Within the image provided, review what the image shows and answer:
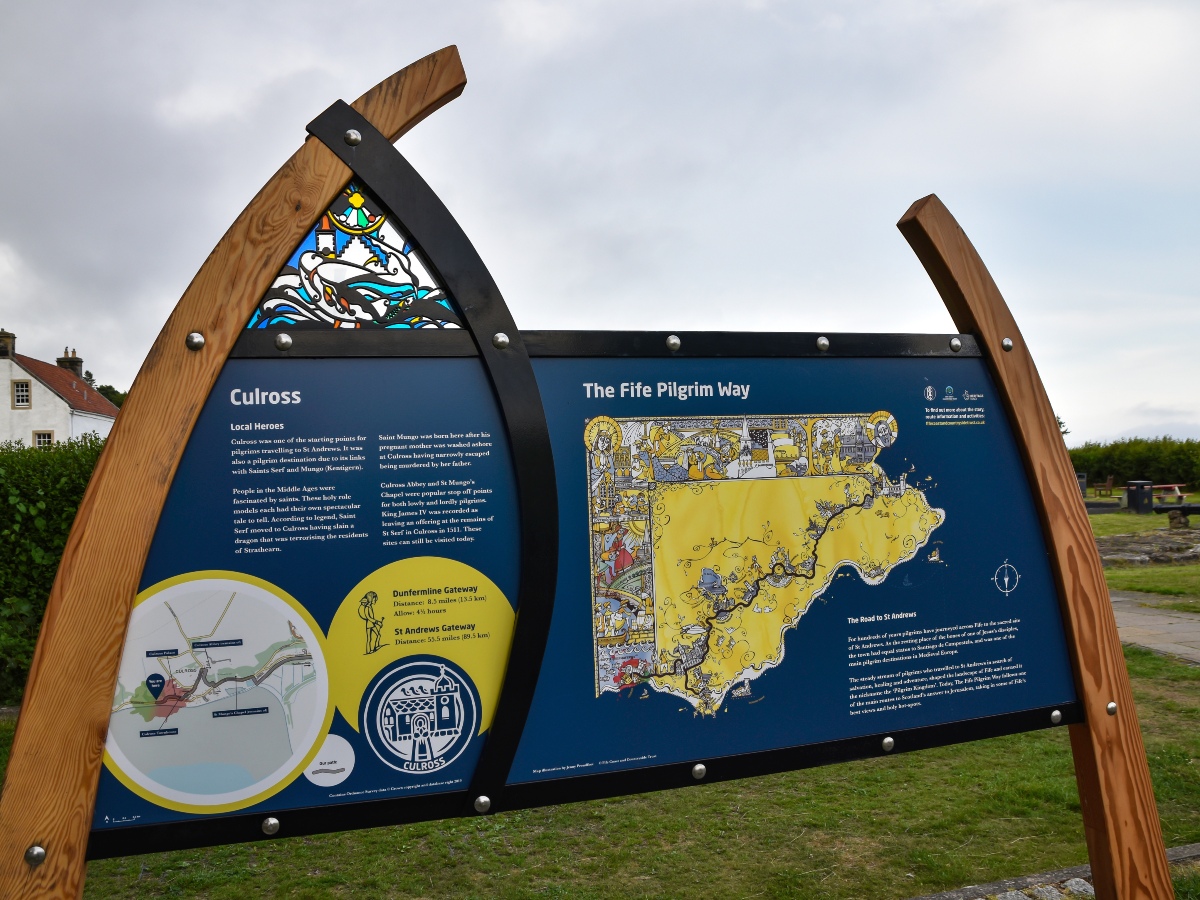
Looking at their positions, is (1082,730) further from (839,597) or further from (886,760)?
(886,760)

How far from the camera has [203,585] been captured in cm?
190

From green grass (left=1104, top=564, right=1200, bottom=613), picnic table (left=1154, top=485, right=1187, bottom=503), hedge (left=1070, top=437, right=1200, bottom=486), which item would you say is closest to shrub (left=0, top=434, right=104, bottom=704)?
green grass (left=1104, top=564, right=1200, bottom=613)

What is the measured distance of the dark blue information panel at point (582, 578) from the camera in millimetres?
1915

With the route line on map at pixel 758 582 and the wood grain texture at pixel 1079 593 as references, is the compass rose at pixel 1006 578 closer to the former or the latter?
the wood grain texture at pixel 1079 593

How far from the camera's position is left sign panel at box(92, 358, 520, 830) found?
1.89 m

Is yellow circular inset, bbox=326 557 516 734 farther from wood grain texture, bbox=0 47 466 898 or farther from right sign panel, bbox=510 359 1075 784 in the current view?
wood grain texture, bbox=0 47 466 898

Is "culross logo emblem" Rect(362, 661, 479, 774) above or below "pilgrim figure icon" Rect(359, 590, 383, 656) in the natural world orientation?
below

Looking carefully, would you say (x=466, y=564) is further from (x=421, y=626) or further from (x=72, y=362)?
(x=72, y=362)

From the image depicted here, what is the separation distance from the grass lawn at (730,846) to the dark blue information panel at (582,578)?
141cm

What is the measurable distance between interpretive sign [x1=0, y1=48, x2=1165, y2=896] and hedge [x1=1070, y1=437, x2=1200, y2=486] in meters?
28.2

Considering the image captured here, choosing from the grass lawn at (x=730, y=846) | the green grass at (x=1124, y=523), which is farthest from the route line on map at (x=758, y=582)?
the green grass at (x=1124, y=523)

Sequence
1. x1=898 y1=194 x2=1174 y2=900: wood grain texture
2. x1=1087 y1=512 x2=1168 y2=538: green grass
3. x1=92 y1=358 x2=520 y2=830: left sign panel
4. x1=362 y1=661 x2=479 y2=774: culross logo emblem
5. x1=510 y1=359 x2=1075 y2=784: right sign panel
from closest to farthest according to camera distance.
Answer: x1=92 y1=358 x2=520 y2=830: left sign panel, x1=362 y1=661 x2=479 y2=774: culross logo emblem, x1=510 y1=359 x2=1075 y2=784: right sign panel, x1=898 y1=194 x2=1174 y2=900: wood grain texture, x1=1087 y1=512 x2=1168 y2=538: green grass

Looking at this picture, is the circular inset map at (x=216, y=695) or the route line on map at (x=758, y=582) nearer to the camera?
the circular inset map at (x=216, y=695)

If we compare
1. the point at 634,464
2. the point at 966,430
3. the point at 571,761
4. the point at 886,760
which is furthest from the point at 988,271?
the point at 886,760
